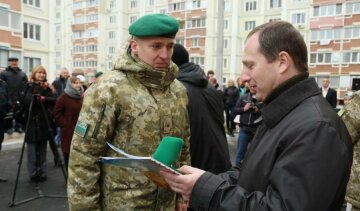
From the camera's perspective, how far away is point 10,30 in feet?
76.9

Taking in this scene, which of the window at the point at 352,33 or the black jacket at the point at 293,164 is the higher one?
the window at the point at 352,33

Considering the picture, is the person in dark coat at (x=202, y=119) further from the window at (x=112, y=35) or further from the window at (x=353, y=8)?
the window at (x=112, y=35)

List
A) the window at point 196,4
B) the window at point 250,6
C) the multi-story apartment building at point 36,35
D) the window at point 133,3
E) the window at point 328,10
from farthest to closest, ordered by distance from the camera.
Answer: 1. the window at point 133,3
2. the window at point 196,4
3. the window at point 250,6
4. the window at point 328,10
5. the multi-story apartment building at point 36,35

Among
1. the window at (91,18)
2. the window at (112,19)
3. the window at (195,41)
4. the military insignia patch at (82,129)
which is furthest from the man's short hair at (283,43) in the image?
the window at (91,18)

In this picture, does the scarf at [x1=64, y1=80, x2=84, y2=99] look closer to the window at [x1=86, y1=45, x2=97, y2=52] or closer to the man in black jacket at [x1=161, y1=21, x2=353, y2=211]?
the man in black jacket at [x1=161, y1=21, x2=353, y2=211]

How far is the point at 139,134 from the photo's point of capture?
7.02 feet

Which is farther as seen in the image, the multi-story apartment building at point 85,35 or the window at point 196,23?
the multi-story apartment building at point 85,35

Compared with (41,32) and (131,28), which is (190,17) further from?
(131,28)

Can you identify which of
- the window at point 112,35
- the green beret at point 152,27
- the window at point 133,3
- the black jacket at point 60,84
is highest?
the window at point 133,3

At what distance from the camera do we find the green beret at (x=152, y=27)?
2156 millimetres

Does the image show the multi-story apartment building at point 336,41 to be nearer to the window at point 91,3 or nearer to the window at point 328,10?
the window at point 328,10

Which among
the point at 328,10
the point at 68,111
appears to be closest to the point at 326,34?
the point at 328,10

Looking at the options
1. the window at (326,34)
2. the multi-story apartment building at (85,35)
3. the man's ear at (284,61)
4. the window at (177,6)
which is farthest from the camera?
the multi-story apartment building at (85,35)

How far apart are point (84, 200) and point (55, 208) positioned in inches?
114
